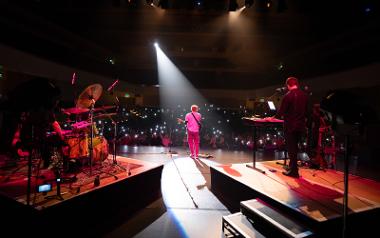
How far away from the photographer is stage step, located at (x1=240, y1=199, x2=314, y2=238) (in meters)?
2.46

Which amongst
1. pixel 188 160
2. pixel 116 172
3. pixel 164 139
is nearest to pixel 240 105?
pixel 164 139

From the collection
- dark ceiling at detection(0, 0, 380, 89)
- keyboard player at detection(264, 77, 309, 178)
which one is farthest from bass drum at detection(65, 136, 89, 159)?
dark ceiling at detection(0, 0, 380, 89)

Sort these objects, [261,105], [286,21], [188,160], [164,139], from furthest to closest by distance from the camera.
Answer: [164,139] → [286,21] → [188,160] → [261,105]

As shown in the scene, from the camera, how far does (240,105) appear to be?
1561 centimetres

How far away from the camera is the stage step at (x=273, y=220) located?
2.46m

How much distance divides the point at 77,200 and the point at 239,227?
2.10m

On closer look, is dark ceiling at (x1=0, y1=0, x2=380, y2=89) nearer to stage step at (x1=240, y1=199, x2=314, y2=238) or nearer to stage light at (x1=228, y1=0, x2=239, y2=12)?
stage light at (x1=228, y1=0, x2=239, y2=12)

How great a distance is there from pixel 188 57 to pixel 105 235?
42.7 feet

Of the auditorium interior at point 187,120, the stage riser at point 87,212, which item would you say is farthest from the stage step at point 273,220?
the stage riser at point 87,212

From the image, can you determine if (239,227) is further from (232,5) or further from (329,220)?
Answer: (232,5)

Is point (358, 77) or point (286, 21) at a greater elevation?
point (286, 21)

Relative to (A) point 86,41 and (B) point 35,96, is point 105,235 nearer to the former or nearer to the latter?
(B) point 35,96

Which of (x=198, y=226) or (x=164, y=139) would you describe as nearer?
(x=198, y=226)

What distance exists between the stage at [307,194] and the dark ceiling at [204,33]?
16.4 feet
